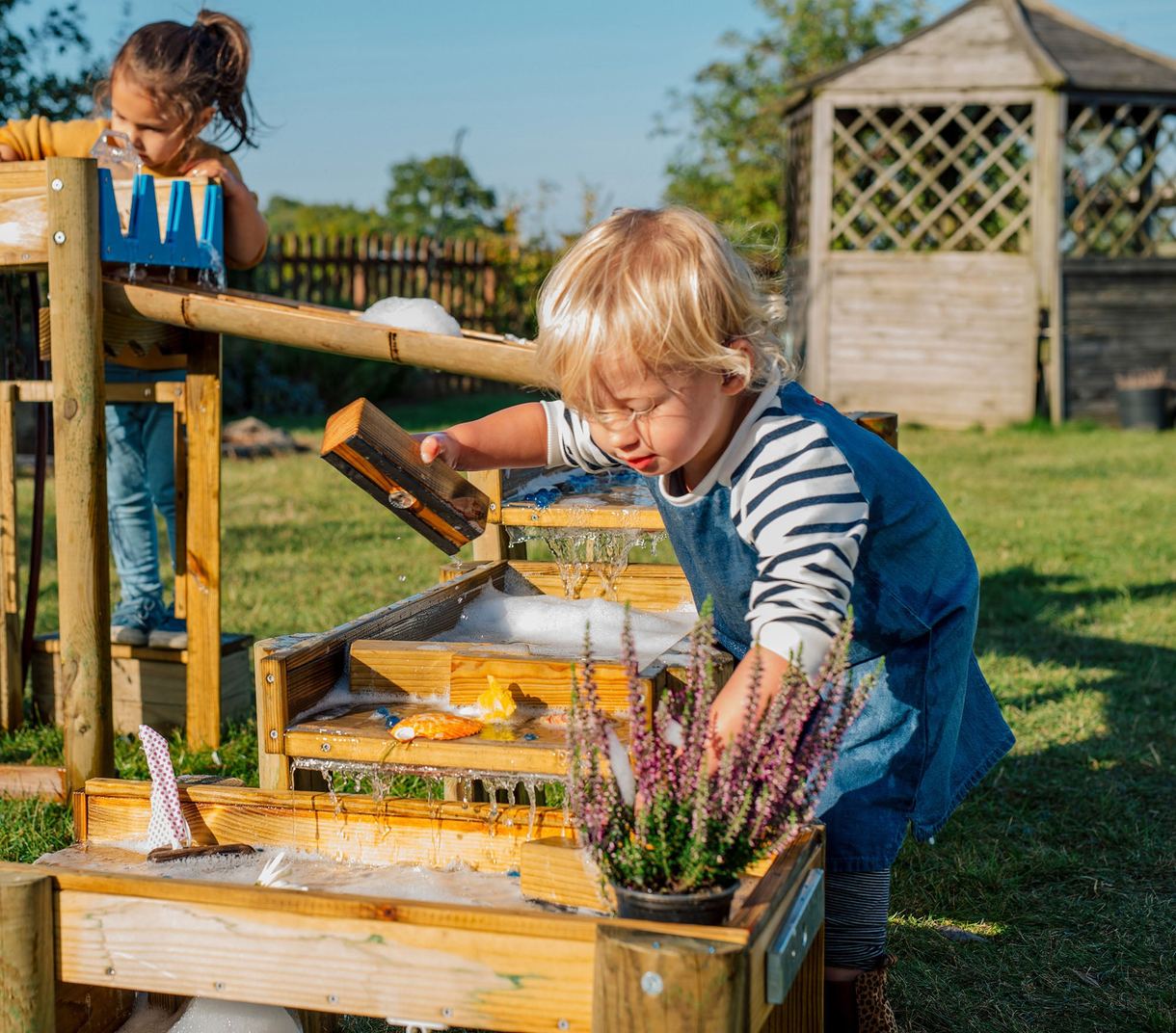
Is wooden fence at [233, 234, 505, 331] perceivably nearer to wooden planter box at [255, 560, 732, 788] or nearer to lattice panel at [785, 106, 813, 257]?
lattice panel at [785, 106, 813, 257]

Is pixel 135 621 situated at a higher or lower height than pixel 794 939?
lower

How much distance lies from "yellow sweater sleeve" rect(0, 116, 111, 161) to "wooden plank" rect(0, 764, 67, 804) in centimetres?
168

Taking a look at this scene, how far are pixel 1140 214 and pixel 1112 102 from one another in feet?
4.24

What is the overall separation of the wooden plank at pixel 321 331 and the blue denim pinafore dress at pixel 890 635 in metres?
0.61

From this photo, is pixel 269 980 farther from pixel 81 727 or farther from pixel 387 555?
pixel 387 555

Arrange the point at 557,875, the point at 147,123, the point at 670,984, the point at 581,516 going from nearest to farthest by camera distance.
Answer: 1. the point at 670,984
2. the point at 557,875
3. the point at 581,516
4. the point at 147,123

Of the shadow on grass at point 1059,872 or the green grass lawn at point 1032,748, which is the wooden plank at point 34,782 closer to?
the green grass lawn at point 1032,748

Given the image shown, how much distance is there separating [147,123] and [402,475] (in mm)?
1988

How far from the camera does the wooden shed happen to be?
1320 cm

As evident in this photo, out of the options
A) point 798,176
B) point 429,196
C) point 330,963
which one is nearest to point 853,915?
point 330,963

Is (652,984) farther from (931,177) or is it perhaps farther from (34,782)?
(931,177)

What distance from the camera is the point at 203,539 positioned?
11.3 feet

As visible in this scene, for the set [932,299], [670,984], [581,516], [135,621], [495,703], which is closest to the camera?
[670,984]

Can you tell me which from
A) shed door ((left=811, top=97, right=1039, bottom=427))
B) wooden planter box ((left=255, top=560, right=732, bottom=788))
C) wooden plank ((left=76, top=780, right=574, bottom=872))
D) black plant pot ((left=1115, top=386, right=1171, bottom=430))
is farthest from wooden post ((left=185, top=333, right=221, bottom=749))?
black plant pot ((left=1115, top=386, right=1171, bottom=430))
